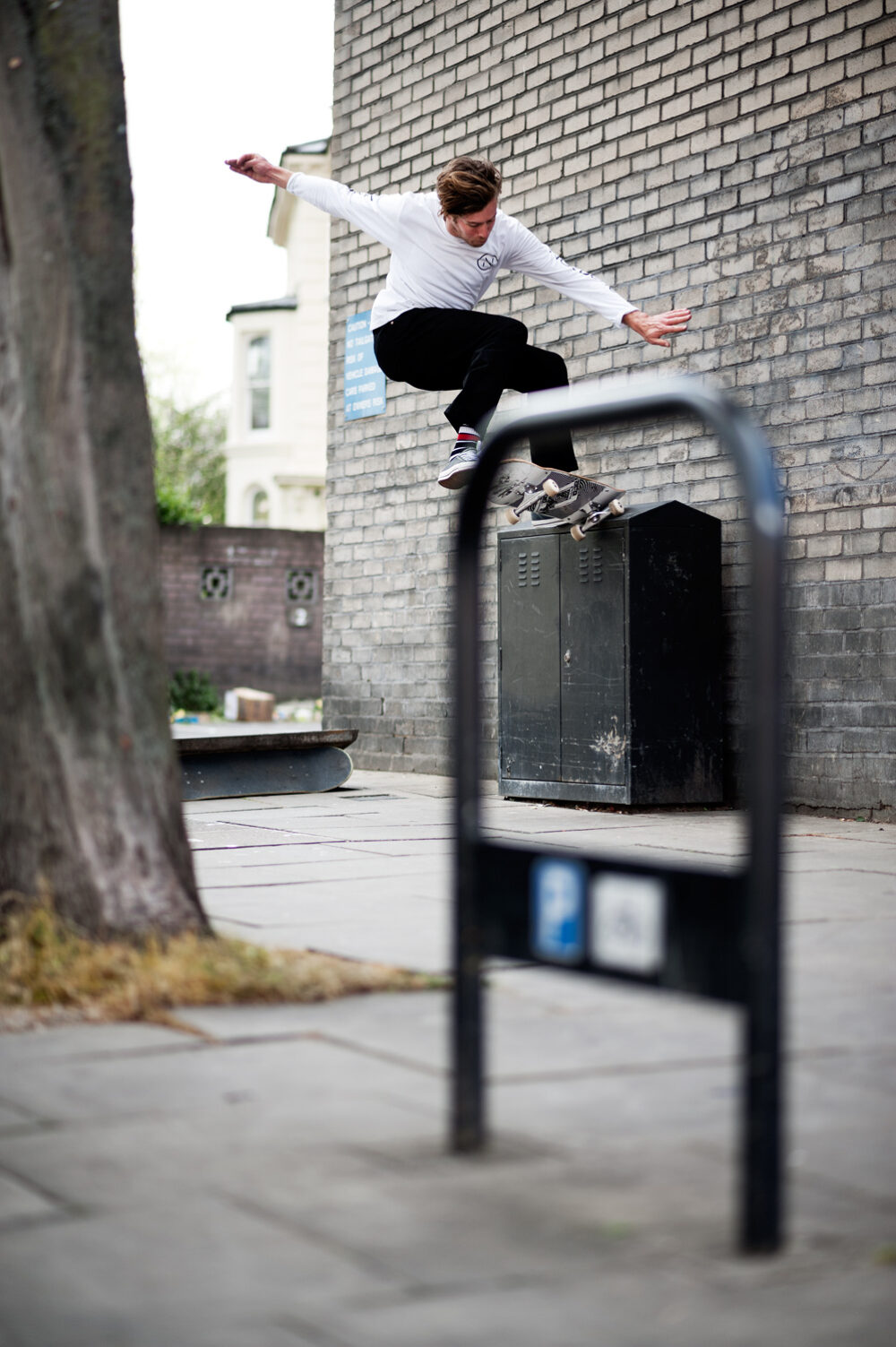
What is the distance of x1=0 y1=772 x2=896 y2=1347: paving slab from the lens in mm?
1936

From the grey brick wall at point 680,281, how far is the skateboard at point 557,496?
1.04 metres

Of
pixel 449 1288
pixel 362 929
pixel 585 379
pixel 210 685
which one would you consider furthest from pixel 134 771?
pixel 210 685

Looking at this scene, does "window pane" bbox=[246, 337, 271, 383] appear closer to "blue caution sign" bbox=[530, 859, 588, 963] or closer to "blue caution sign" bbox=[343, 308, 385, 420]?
"blue caution sign" bbox=[343, 308, 385, 420]

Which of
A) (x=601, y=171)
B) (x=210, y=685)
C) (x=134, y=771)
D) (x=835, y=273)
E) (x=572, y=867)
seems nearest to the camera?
(x=572, y=867)

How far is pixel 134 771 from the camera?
378 centimetres

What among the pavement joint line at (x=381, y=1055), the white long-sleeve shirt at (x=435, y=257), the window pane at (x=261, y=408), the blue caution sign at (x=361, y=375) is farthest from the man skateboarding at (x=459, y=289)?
the window pane at (x=261, y=408)

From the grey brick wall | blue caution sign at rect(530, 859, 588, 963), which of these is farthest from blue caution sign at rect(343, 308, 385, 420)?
blue caution sign at rect(530, 859, 588, 963)

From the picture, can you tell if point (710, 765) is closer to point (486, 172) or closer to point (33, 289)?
point (486, 172)

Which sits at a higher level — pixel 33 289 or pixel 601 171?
pixel 601 171

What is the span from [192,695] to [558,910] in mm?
23422

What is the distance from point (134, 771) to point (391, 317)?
4.28 metres

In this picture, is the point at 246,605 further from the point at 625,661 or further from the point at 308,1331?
the point at 308,1331

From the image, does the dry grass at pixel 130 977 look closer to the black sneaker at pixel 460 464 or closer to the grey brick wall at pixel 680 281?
the black sneaker at pixel 460 464

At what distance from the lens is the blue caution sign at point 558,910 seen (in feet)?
8.18
